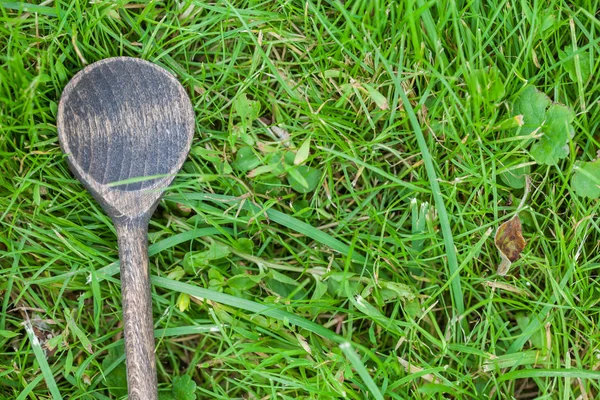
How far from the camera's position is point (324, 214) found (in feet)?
5.15

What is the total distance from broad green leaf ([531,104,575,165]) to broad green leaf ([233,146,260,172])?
27.0 inches

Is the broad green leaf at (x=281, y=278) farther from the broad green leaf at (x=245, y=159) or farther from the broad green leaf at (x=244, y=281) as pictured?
the broad green leaf at (x=245, y=159)

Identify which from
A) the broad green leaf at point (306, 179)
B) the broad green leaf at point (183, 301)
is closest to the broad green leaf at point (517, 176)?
the broad green leaf at point (306, 179)

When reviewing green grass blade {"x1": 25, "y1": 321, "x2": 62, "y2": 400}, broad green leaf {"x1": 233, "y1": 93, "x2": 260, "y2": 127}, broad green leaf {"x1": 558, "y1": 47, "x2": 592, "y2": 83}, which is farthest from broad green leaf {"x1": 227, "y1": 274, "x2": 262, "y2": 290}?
broad green leaf {"x1": 558, "y1": 47, "x2": 592, "y2": 83}

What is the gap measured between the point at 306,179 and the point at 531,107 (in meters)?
0.57

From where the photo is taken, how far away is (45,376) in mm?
1510

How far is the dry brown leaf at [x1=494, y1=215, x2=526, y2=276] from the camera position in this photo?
5.03ft

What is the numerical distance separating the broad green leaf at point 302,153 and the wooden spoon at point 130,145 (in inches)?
10.5

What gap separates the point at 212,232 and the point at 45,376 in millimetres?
528

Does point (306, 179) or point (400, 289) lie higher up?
point (306, 179)

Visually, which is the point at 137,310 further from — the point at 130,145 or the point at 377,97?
the point at 377,97

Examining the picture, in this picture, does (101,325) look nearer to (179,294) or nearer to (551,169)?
(179,294)

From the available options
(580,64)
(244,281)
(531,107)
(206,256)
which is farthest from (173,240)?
(580,64)

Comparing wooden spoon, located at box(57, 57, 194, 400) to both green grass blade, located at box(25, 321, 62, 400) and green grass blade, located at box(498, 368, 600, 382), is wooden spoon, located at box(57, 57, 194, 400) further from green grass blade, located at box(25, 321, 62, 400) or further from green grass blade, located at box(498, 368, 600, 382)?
green grass blade, located at box(498, 368, 600, 382)
